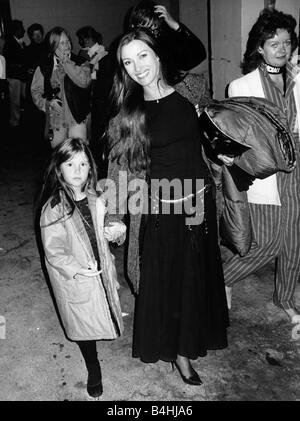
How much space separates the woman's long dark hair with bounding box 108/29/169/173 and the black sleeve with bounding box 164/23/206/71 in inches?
12.4

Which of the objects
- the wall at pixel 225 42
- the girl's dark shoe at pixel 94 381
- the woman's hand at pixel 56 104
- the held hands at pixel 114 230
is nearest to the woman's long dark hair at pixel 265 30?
the held hands at pixel 114 230

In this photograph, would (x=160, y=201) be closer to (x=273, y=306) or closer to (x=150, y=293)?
(x=150, y=293)

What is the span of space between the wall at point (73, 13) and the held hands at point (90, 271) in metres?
11.5

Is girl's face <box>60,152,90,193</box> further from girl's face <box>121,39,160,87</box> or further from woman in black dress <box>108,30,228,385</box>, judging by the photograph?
girl's face <box>121,39,160,87</box>

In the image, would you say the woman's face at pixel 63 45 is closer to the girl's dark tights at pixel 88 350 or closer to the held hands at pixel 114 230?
the held hands at pixel 114 230

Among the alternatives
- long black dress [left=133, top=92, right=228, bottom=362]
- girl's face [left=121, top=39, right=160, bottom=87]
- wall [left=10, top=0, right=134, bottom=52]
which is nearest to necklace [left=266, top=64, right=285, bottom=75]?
long black dress [left=133, top=92, right=228, bottom=362]

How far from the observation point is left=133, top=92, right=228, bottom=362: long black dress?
2.46 metres

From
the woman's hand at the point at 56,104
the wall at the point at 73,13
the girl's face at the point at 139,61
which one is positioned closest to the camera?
the girl's face at the point at 139,61

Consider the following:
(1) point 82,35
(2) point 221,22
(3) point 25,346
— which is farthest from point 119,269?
(1) point 82,35

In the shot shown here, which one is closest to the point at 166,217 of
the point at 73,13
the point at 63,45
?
the point at 63,45

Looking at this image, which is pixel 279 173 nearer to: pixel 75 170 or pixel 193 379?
pixel 75 170

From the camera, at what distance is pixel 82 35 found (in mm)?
7453

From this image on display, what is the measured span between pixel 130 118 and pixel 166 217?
62 centimetres

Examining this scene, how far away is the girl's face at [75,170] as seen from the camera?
262 centimetres
